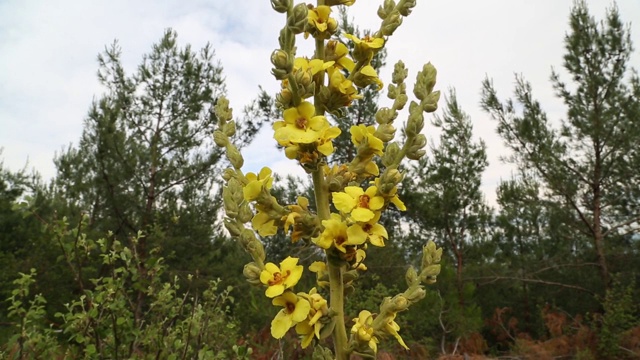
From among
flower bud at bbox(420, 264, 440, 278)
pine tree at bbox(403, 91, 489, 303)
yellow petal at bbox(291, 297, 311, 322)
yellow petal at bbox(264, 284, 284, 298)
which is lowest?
yellow petal at bbox(291, 297, 311, 322)

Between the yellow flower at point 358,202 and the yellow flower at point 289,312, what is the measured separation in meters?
0.24

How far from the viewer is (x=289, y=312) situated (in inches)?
43.4

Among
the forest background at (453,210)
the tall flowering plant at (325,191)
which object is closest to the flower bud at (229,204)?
the tall flowering plant at (325,191)

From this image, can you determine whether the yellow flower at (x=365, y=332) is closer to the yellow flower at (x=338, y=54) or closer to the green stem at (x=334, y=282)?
the green stem at (x=334, y=282)

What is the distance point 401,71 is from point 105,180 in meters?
9.42

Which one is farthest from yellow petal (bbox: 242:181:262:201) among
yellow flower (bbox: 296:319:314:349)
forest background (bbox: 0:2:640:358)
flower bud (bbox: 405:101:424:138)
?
forest background (bbox: 0:2:640:358)

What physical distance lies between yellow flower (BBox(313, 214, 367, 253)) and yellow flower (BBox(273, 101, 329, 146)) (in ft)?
0.68

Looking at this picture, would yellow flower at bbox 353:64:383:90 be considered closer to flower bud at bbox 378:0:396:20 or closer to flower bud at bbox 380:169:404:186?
flower bud at bbox 378:0:396:20

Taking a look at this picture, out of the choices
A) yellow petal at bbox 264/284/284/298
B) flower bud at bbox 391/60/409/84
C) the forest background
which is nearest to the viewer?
yellow petal at bbox 264/284/284/298

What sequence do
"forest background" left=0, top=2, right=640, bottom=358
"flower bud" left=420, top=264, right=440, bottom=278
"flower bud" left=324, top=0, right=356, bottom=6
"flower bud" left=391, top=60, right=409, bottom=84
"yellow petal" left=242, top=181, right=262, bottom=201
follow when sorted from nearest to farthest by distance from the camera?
"yellow petal" left=242, top=181, right=262, bottom=201 < "flower bud" left=420, top=264, right=440, bottom=278 < "flower bud" left=324, top=0, right=356, bottom=6 < "flower bud" left=391, top=60, right=409, bottom=84 < "forest background" left=0, top=2, right=640, bottom=358

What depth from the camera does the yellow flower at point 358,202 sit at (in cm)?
104

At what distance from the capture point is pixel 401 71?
4.78ft

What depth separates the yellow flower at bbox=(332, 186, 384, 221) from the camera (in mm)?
1045

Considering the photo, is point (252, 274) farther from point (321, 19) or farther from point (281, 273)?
point (321, 19)
